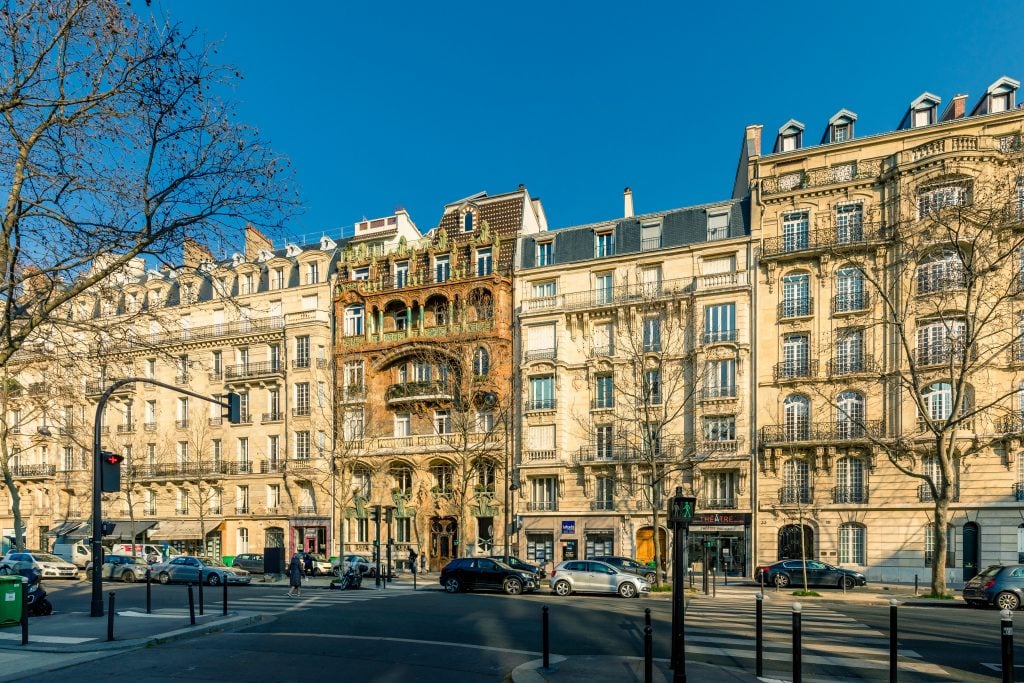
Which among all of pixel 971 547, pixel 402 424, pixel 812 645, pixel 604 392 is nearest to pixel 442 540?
pixel 402 424

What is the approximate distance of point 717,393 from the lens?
36531 mm

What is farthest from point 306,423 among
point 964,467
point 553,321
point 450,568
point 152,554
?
point 964,467

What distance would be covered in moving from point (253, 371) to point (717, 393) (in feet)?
93.7

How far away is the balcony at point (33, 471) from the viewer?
2080 inches

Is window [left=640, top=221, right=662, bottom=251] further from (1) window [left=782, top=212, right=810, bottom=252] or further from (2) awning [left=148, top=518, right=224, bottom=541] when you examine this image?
(2) awning [left=148, top=518, right=224, bottom=541]

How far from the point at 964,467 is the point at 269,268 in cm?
4111

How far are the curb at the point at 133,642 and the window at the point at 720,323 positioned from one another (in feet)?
87.7

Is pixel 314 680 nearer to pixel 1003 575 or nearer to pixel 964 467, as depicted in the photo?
pixel 1003 575

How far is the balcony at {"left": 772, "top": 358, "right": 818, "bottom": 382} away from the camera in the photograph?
35.0m

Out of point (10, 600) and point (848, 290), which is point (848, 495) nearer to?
point (848, 290)

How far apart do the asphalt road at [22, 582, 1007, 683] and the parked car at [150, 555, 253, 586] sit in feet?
28.8

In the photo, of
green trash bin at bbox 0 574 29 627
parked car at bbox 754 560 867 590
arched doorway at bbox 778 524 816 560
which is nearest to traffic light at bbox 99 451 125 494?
green trash bin at bbox 0 574 29 627

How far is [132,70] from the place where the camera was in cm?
1119

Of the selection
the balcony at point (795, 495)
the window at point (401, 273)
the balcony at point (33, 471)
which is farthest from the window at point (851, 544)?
the balcony at point (33, 471)
